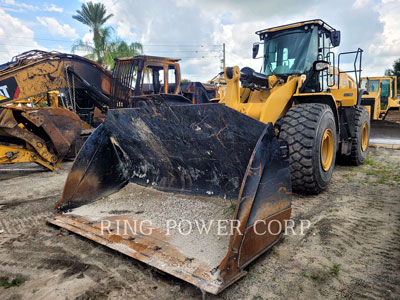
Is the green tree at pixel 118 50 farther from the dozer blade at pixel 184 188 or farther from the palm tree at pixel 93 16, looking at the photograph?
the dozer blade at pixel 184 188

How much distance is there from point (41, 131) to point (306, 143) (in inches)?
194

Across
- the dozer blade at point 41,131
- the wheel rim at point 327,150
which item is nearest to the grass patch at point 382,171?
the wheel rim at point 327,150

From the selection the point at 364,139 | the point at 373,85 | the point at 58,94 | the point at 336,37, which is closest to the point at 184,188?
the point at 336,37

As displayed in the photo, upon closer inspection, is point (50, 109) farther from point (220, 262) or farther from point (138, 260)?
point (220, 262)

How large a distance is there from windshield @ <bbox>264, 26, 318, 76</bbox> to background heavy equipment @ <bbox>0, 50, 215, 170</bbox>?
2514 millimetres

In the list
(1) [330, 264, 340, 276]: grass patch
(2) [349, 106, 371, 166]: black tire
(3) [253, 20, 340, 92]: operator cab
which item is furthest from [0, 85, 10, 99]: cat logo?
(2) [349, 106, 371, 166]: black tire

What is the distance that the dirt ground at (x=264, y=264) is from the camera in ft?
6.79

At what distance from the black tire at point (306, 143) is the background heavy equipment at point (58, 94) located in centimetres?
148

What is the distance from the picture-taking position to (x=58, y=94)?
24.8 ft

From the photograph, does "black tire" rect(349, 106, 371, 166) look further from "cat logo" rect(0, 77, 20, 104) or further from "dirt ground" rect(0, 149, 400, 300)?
"cat logo" rect(0, 77, 20, 104)

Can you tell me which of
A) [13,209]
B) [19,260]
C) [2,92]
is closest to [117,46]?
[2,92]

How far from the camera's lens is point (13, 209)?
12.7ft

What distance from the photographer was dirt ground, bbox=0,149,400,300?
2068 millimetres

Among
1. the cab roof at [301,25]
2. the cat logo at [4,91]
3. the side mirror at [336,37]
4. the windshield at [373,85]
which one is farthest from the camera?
the windshield at [373,85]
